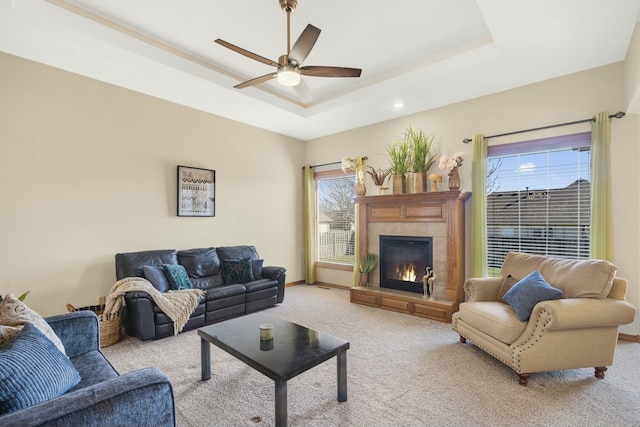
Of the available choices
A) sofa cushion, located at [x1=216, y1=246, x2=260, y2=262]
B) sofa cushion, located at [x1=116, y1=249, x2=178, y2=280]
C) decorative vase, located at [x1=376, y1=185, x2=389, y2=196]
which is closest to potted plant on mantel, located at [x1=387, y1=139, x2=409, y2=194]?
decorative vase, located at [x1=376, y1=185, x2=389, y2=196]

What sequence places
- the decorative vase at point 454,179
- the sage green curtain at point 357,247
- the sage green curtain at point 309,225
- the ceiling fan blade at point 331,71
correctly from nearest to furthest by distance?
1. the ceiling fan blade at point 331,71
2. the decorative vase at point 454,179
3. the sage green curtain at point 357,247
4. the sage green curtain at point 309,225

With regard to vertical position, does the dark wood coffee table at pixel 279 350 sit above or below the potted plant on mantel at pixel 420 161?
below

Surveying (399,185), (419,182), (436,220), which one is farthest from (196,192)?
(436,220)

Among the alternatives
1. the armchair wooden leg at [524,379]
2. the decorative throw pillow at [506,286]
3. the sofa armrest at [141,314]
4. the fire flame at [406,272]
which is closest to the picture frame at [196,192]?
the sofa armrest at [141,314]

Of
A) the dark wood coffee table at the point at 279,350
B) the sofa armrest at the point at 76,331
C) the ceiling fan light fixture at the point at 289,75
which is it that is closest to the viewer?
the dark wood coffee table at the point at 279,350

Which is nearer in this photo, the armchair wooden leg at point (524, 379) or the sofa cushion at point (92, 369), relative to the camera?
the sofa cushion at point (92, 369)

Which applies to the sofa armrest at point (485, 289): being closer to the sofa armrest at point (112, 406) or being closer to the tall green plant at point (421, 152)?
the tall green plant at point (421, 152)

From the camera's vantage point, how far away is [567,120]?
3.69 meters

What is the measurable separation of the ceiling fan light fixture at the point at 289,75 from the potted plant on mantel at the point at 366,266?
325 cm

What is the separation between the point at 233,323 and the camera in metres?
2.72

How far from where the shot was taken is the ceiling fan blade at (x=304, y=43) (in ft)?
7.43

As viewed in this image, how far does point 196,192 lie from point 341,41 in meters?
3.02

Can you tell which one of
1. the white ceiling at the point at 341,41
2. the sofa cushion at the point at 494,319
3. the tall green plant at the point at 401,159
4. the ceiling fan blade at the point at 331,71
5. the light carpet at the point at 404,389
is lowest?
the light carpet at the point at 404,389

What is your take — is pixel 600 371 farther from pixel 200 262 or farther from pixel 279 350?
pixel 200 262
